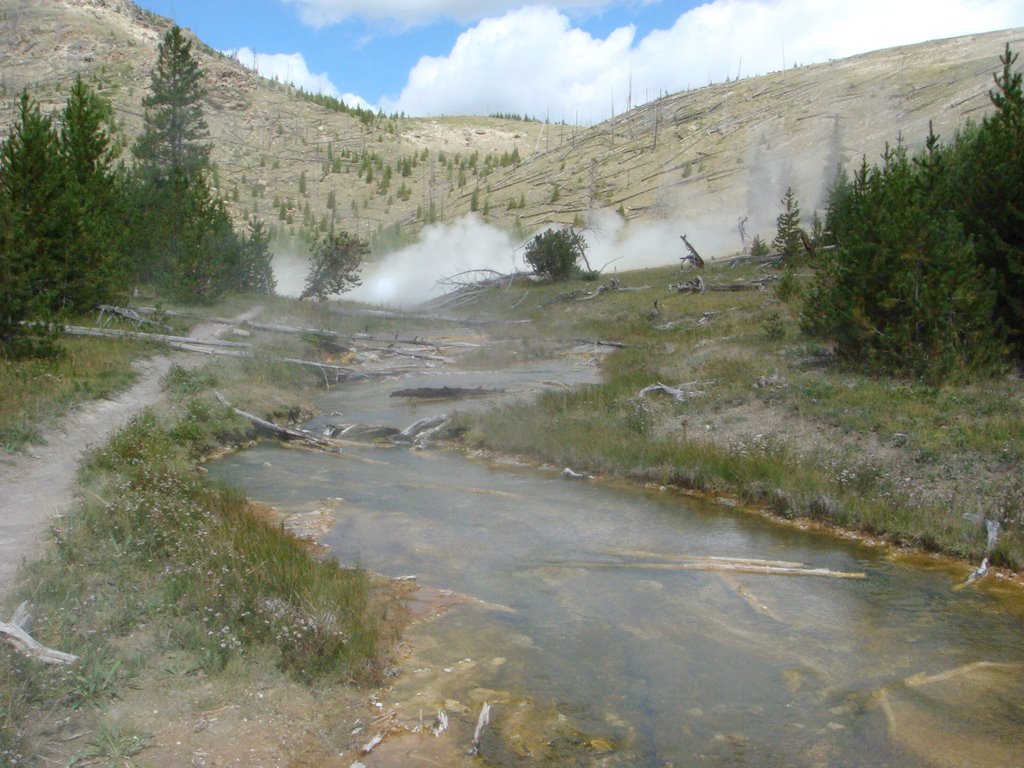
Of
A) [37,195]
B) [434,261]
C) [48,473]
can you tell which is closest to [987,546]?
[48,473]

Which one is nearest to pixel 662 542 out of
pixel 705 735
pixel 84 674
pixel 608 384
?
pixel 705 735

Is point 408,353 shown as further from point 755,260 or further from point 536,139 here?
point 536,139

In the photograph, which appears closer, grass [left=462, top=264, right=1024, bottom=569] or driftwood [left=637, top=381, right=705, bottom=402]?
grass [left=462, top=264, right=1024, bottom=569]

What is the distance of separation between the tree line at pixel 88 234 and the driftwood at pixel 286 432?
4.08m

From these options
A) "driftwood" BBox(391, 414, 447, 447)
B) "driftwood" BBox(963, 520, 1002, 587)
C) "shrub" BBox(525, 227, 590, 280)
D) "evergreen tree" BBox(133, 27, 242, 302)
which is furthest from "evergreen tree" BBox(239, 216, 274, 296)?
"driftwood" BBox(963, 520, 1002, 587)

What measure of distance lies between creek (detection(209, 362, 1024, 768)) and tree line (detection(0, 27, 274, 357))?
8280 mm

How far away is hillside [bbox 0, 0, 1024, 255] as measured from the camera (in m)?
55.9

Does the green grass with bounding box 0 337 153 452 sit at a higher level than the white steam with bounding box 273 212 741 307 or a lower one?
lower

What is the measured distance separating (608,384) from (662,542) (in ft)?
28.0

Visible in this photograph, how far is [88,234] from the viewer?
927 inches

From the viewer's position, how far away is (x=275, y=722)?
6008mm

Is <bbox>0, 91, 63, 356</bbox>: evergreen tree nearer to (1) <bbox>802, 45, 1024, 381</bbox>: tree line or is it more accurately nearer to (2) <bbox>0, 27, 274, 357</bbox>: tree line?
(2) <bbox>0, 27, 274, 357</bbox>: tree line

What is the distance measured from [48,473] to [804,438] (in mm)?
11081

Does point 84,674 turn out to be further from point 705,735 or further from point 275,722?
point 705,735
